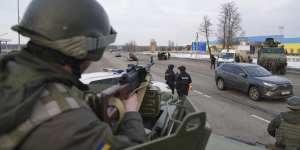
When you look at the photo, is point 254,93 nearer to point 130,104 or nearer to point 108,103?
point 130,104

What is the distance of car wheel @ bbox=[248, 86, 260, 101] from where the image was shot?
12750 millimetres

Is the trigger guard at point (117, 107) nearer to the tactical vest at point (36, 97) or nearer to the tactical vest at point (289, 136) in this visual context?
the tactical vest at point (36, 97)

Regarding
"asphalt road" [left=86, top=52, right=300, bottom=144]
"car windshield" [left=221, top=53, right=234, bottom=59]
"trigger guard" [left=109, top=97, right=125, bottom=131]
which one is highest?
"car windshield" [left=221, top=53, right=234, bottom=59]

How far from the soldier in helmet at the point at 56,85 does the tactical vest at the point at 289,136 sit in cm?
349

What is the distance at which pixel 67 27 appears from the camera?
4.98 feet

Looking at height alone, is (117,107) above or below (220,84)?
above

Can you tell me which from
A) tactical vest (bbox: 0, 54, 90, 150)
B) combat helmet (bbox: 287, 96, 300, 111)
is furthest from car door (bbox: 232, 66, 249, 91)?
tactical vest (bbox: 0, 54, 90, 150)

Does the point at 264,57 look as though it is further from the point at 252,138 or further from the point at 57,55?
the point at 57,55

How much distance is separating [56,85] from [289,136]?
4.03 m

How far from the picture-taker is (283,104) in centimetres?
1205

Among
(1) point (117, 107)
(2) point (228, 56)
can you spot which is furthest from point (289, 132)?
(2) point (228, 56)

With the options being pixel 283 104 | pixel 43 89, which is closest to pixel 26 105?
pixel 43 89

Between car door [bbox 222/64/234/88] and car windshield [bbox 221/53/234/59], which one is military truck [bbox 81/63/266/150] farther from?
car windshield [bbox 221/53/234/59]

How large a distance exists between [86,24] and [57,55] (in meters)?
0.24
